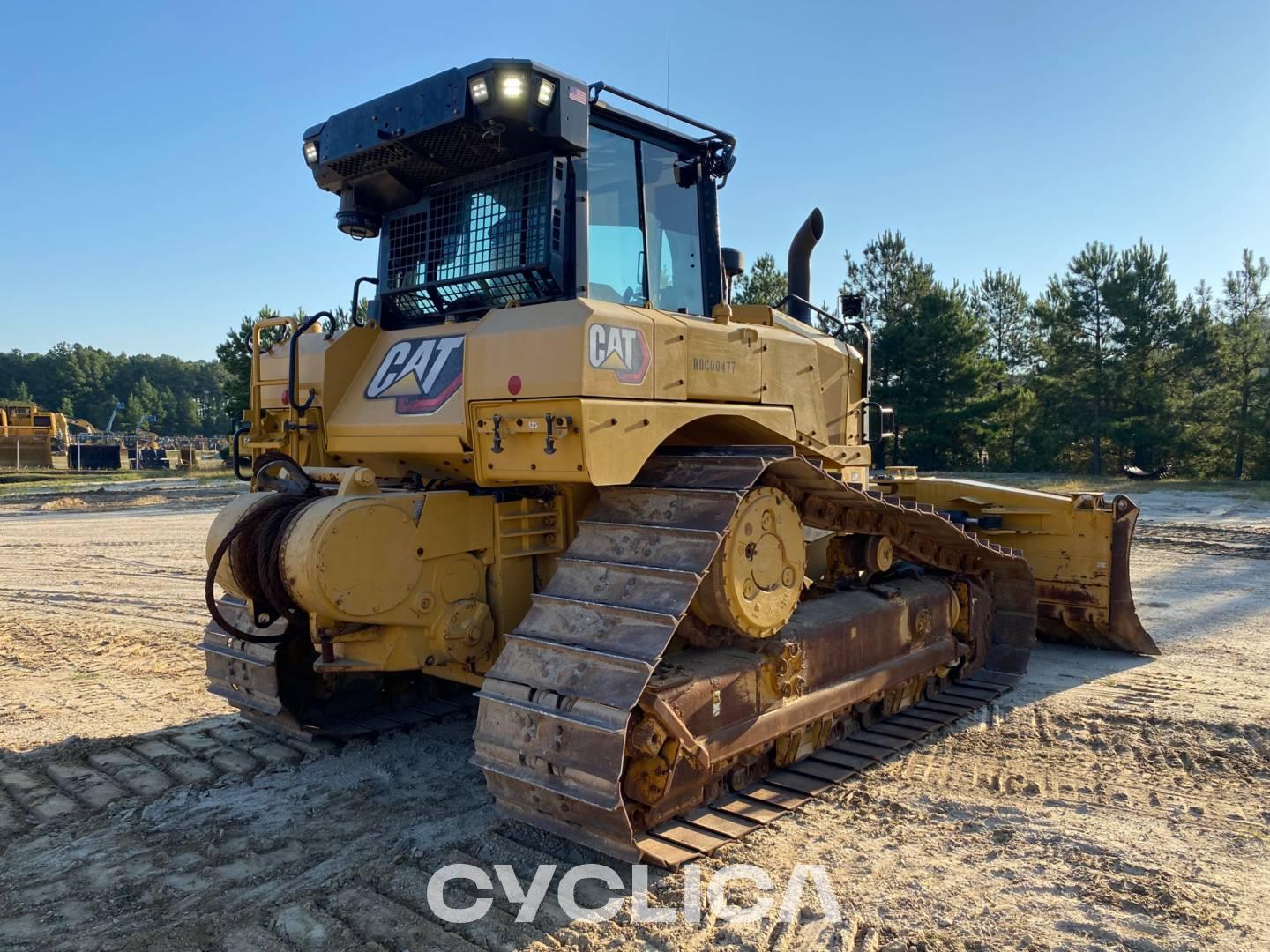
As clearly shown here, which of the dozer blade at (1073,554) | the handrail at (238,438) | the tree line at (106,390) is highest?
the tree line at (106,390)

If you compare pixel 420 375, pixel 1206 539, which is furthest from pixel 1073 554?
pixel 1206 539

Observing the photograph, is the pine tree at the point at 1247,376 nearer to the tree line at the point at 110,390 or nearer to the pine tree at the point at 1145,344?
the pine tree at the point at 1145,344

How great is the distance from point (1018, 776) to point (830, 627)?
1.30 metres

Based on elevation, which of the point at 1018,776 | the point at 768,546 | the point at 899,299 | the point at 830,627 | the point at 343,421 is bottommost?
the point at 1018,776

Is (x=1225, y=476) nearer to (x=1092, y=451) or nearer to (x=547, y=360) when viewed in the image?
(x=1092, y=451)

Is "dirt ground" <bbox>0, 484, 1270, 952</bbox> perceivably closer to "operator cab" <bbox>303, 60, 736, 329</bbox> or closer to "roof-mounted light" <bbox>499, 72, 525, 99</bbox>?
"operator cab" <bbox>303, 60, 736, 329</bbox>

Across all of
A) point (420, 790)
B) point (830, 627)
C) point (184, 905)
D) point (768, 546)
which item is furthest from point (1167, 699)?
point (184, 905)

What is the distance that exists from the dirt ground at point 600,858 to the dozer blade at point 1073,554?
454mm

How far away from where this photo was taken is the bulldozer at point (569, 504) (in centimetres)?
378

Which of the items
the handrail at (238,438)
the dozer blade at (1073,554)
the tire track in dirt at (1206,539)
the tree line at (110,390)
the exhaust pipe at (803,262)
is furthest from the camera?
the tree line at (110,390)

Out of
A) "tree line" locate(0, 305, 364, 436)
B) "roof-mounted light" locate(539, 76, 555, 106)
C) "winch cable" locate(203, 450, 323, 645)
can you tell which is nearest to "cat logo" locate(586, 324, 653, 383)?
"roof-mounted light" locate(539, 76, 555, 106)

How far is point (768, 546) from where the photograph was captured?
4344 millimetres

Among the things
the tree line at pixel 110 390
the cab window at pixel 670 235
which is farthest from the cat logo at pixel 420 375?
the tree line at pixel 110 390

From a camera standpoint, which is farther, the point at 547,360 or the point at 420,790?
the point at 420,790
